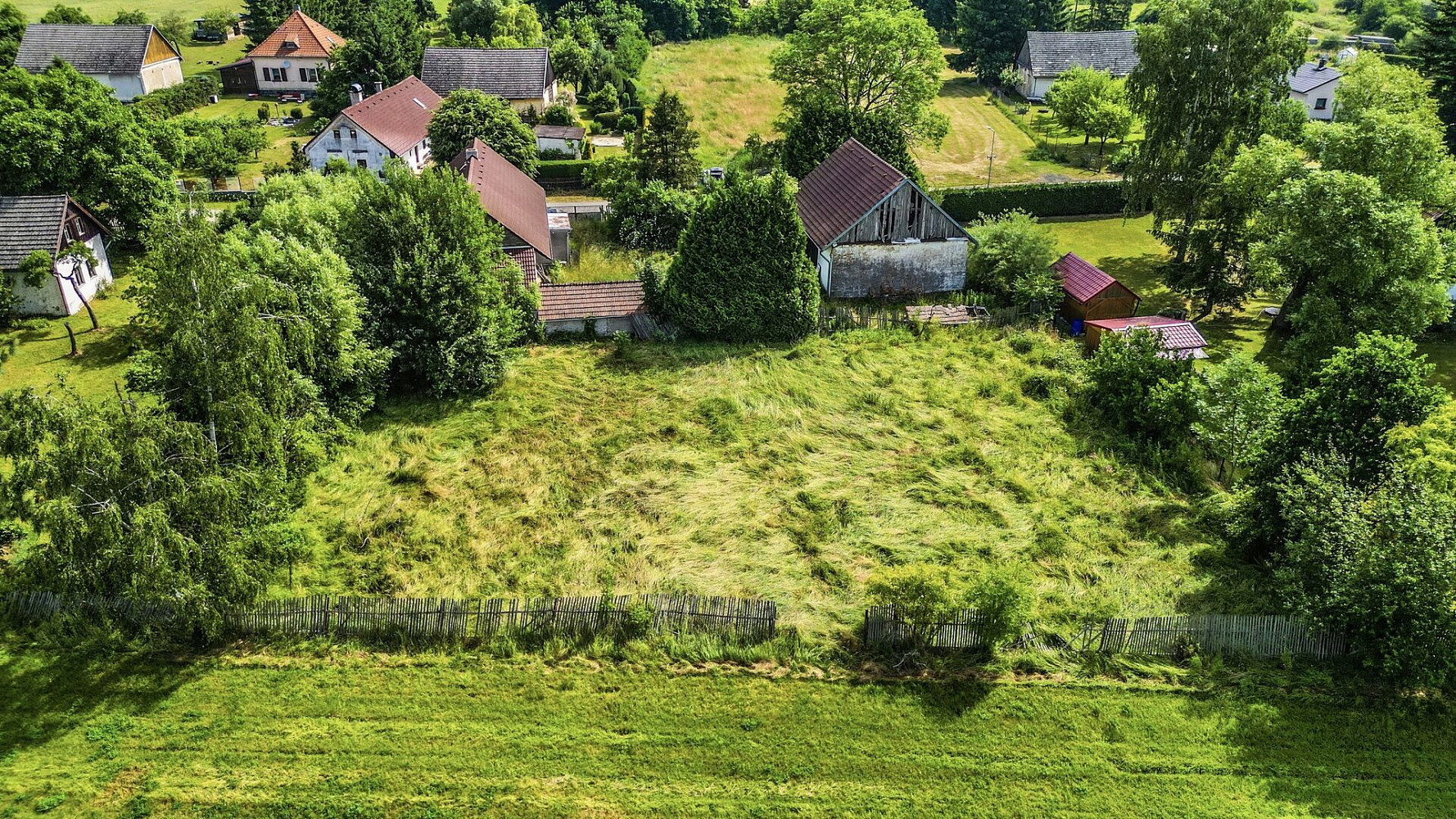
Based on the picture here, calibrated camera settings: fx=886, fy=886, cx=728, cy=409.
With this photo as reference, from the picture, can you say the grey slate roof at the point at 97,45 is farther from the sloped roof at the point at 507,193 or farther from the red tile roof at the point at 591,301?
the red tile roof at the point at 591,301

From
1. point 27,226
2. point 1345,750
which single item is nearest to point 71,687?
point 27,226

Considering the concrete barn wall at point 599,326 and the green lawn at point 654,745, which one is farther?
the concrete barn wall at point 599,326

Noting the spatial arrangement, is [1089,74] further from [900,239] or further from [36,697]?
[36,697]

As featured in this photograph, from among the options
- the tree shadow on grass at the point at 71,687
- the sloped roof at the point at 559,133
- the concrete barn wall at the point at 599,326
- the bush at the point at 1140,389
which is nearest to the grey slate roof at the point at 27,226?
the concrete barn wall at the point at 599,326

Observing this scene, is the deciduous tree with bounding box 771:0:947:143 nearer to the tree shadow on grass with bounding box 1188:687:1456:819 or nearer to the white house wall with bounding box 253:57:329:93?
the tree shadow on grass with bounding box 1188:687:1456:819

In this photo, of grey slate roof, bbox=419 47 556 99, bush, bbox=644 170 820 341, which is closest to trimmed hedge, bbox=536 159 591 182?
grey slate roof, bbox=419 47 556 99
